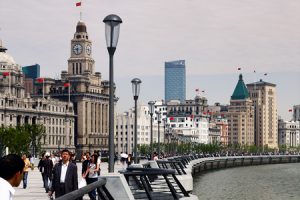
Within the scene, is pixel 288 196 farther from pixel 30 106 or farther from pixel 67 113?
pixel 67 113

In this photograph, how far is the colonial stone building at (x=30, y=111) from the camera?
15427cm

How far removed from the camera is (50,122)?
17138cm

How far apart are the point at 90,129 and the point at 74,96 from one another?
10.1m

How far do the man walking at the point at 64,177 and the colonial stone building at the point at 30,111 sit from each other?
13754cm

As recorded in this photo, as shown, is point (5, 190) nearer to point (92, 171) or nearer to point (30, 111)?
point (92, 171)

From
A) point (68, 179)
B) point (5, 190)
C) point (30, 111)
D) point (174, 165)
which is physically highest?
point (30, 111)

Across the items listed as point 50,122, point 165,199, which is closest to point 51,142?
point 50,122

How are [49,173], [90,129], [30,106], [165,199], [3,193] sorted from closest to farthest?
1. [3,193]
2. [165,199]
3. [49,173]
4. [30,106]
5. [90,129]

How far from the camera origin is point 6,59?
17238 cm

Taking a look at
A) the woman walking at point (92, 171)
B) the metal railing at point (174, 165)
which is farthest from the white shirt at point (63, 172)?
the metal railing at point (174, 165)

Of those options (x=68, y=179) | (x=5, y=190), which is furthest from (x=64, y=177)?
(x=5, y=190)

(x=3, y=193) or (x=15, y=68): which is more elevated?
(x=15, y=68)

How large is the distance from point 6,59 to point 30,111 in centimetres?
1824

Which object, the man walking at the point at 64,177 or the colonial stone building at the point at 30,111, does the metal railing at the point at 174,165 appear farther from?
the colonial stone building at the point at 30,111
